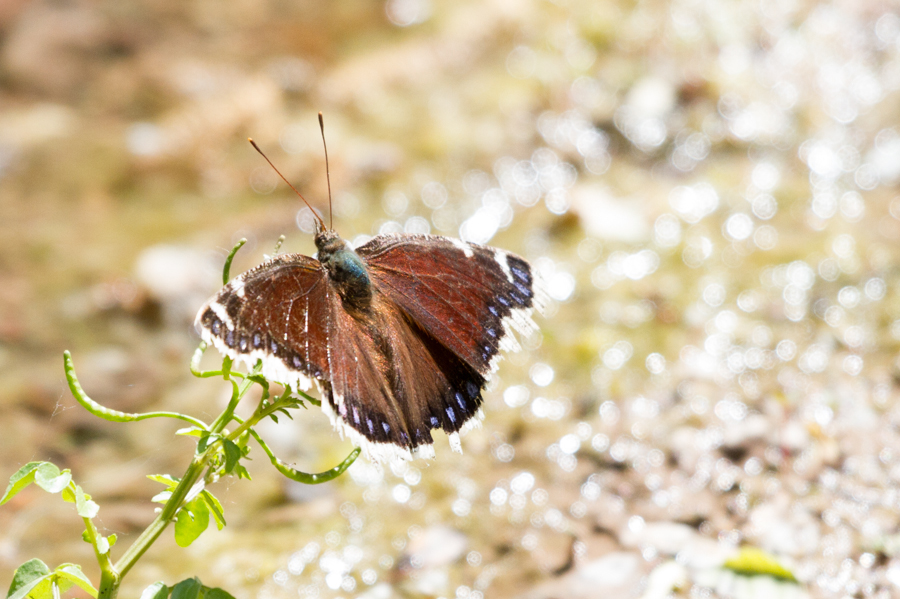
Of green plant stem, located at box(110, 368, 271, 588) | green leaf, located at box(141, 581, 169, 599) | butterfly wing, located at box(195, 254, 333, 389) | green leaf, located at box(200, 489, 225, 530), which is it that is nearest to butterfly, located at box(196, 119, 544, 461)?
butterfly wing, located at box(195, 254, 333, 389)

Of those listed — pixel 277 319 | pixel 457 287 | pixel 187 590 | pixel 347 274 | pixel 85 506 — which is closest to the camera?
pixel 85 506

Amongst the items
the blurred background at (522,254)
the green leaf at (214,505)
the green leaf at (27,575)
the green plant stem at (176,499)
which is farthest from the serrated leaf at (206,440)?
the blurred background at (522,254)

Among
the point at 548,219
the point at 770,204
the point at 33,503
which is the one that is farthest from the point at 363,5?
the point at 33,503

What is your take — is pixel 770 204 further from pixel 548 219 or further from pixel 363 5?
pixel 363 5

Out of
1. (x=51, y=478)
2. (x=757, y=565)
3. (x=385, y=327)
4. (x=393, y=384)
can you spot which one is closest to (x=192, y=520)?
(x=51, y=478)

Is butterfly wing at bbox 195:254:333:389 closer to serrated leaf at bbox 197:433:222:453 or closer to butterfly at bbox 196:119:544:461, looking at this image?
butterfly at bbox 196:119:544:461

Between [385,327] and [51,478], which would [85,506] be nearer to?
[51,478]
